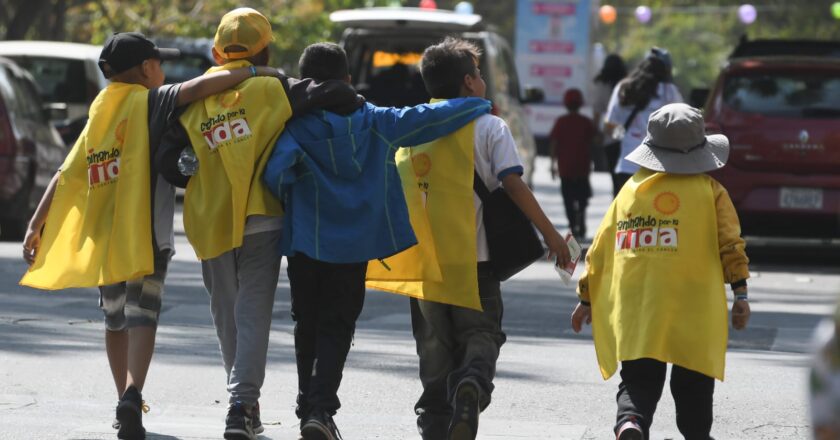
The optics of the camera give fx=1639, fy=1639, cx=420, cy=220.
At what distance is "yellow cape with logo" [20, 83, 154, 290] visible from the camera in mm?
6059

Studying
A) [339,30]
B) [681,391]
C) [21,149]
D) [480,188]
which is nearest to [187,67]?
[21,149]

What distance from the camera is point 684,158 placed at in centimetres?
570

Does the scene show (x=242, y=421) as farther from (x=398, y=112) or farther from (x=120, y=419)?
(x=398, y=112)

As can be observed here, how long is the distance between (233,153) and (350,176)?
43cm

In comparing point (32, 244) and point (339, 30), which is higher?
point (32, 244)

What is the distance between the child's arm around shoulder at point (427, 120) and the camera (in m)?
5.90

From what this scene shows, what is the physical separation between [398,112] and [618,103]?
7485 millimetres

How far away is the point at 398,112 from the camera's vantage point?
19.6ft

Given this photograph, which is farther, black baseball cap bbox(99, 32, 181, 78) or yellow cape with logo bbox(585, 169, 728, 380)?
black baseball cap bbox(99, 32, 181, 78)

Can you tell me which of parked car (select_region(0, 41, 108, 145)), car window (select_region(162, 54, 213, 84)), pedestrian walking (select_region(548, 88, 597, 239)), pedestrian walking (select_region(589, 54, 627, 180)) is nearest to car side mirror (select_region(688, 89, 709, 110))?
pedestrian walking (select_region(589, 54, 627, 180))

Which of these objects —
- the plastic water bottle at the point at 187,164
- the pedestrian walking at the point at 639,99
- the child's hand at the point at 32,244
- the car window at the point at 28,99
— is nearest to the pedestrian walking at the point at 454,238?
the plastic water bottle at the point at 187,164

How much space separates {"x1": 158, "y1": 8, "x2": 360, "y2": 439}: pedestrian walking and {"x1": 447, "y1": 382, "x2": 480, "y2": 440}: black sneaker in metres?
0.75

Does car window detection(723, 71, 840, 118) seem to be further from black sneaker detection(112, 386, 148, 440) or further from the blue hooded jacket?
black sneaker detection(112, 386, 148, 440)

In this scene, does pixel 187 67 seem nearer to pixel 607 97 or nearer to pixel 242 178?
pixel 607 97
